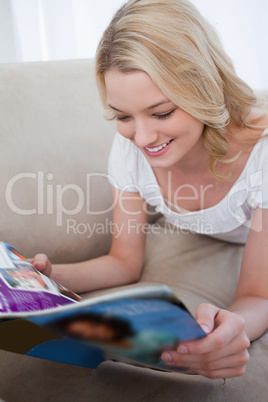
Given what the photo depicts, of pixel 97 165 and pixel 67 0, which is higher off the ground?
pixel 67 0

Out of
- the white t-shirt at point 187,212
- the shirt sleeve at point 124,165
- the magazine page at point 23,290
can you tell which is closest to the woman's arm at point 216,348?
the magazine page at point 23,290

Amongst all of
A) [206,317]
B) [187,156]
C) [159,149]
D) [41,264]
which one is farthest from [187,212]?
[206,317]

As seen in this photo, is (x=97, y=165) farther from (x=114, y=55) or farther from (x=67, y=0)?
(x=67, y=0)

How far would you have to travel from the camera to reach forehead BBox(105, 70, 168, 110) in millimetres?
875

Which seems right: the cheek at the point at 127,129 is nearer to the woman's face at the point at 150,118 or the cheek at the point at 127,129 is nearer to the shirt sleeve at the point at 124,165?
the woman's face at the point at 150,118

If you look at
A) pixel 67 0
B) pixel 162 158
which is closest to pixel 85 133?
pixel 162 158

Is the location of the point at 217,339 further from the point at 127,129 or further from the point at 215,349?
the point at 127,129

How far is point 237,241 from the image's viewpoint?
1.30 m

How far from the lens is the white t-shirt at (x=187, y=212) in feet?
3.72

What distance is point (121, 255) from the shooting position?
1.21 metres

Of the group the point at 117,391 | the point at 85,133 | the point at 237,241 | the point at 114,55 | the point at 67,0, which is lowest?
the point at 117,391

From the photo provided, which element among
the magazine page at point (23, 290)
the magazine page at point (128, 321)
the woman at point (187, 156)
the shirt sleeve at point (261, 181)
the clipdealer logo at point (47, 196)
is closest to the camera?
the magazine page at point (128, 321)

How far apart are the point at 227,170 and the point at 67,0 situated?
44.8 inches

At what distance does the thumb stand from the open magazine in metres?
0.05
